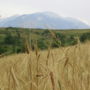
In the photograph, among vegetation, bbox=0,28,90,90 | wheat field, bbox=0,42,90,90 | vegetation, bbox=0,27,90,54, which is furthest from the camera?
vegetation, bbox=0,27,90,54

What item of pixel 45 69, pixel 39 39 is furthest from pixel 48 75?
pixel 39 39

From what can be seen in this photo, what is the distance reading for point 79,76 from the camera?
225 cm

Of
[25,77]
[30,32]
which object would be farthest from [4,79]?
[30,32]

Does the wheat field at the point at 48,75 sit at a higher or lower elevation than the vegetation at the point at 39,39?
lower

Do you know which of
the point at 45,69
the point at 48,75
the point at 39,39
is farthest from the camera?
the point at 39,39

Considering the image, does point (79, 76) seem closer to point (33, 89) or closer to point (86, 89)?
point (86, 89)

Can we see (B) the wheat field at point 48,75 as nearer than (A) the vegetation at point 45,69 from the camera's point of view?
Yes

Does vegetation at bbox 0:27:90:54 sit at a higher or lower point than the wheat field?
higher

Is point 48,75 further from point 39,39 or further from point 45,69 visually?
point 39,39

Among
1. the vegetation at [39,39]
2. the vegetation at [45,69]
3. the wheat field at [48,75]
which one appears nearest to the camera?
the wheat field at [48,75]

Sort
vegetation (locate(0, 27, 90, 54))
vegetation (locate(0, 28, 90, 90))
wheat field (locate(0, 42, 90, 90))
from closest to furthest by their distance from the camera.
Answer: wheat field (locate(0, 42, 90, 90)) → vegetation (locate(0, 28, 90, 90)) → vegetation (locate(0, 27, 90, 54))

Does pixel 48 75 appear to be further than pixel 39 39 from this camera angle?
No

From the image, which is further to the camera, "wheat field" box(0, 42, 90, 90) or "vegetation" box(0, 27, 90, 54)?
"vegetation" box(0, 27, 90, 54)

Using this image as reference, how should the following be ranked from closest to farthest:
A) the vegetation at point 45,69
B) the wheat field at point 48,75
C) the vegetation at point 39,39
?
the wheat field at point 48,75 → the vegetation at point 45,69 → the vegetation at point 39,39
